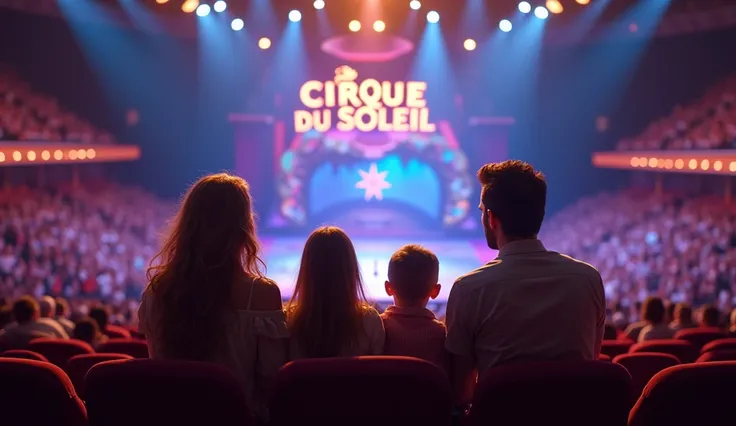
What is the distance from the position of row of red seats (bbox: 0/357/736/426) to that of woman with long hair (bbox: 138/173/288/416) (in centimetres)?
33

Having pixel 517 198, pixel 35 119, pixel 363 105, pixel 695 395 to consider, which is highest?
pixel 363 105

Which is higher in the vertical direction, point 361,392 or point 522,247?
point 522,247

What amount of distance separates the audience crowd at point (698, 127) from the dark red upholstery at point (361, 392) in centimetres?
1327

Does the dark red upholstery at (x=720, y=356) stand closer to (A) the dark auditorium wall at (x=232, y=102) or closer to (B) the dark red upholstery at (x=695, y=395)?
(B) the dark red upholstery at (x=695, y=395)

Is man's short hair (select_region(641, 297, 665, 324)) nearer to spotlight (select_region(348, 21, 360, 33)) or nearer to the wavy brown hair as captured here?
the wavy brown hair

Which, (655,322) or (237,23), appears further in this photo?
(237,23)

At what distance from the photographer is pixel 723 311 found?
1323 cm

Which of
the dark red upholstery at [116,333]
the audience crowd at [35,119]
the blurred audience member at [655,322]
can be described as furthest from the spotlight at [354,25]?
the blurred audience member at [655,322]

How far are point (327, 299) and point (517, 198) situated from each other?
735mm

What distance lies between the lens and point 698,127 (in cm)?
1565

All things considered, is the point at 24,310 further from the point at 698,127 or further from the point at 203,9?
the point at 698,127

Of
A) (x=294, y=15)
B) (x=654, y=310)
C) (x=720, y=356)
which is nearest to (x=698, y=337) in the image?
(x=654, y=310)

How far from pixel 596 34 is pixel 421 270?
15.3 metres

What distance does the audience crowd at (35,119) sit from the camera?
14251 millimetres
